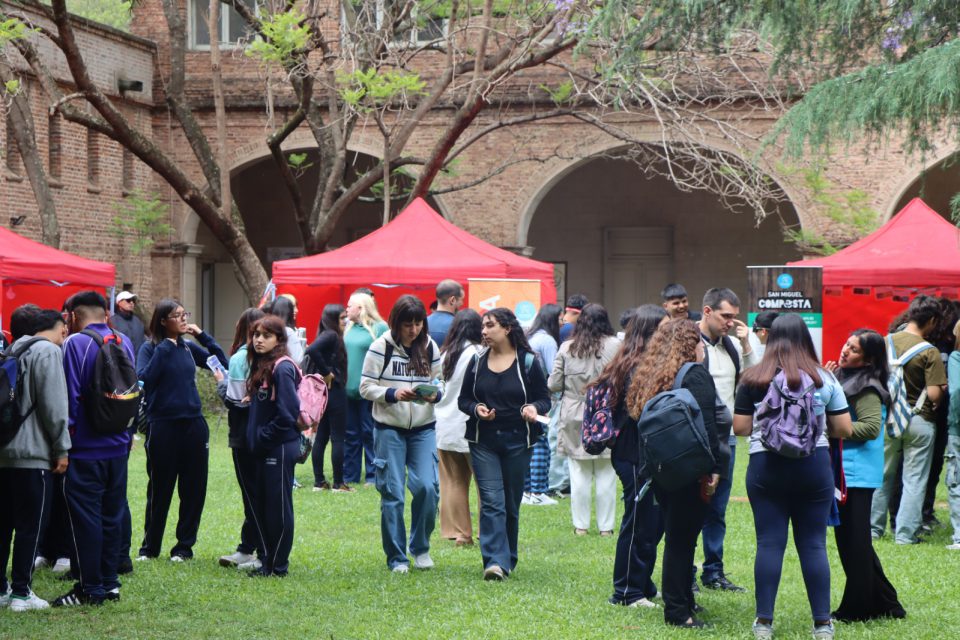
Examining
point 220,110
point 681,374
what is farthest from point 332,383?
point 220,110

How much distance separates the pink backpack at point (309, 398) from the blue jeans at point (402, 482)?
1.44 ft

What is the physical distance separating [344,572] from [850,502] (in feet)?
10.6

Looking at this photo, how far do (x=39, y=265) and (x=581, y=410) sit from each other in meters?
6.59

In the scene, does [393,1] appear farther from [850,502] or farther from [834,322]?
[850,502]

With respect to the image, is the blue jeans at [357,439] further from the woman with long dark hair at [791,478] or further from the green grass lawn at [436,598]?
the woman with long dark hair at [791,478]

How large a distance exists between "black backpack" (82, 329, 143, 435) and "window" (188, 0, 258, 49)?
60.6ft

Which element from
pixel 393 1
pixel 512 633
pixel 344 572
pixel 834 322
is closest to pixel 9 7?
pixel 393 1

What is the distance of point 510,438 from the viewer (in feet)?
24.9

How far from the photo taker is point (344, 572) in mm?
7988

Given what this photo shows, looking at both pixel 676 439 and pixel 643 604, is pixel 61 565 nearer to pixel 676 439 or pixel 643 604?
pixel 643 604

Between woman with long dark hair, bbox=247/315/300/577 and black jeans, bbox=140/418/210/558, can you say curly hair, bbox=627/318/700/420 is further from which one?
black jeans, bbox=140/418/210/558

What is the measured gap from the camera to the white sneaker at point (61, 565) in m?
7.81

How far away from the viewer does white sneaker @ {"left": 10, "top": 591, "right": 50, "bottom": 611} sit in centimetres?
670

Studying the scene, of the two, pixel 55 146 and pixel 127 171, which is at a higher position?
pixel 55 146
